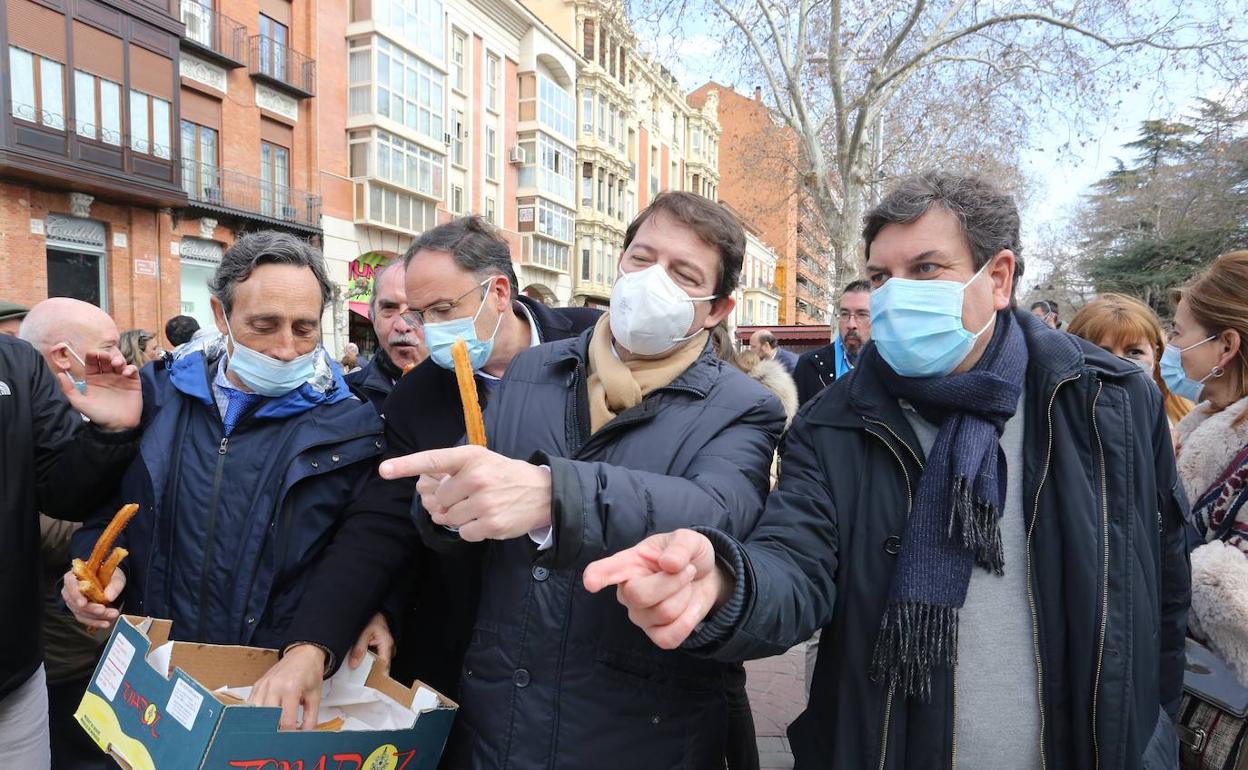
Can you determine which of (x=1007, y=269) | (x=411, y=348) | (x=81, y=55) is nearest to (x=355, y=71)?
(x=81, y=55)

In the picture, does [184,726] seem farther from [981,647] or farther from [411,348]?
[411,348]

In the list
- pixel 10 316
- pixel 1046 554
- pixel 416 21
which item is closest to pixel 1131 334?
pixel 1046 554

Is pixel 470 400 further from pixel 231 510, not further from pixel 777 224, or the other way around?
pixel 777 224

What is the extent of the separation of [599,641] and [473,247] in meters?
1.50

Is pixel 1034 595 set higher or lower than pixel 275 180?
lower

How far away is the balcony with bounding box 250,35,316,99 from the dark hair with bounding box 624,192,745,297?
22.4 meters

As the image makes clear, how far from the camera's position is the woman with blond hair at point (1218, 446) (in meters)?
2.08

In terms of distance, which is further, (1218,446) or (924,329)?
(1218,446)

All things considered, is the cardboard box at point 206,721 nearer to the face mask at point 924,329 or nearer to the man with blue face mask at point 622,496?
the man with blue face mask at point 622,496

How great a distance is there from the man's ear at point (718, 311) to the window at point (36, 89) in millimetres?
19013

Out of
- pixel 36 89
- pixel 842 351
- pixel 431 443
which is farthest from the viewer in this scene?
pixel 36 89

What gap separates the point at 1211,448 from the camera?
2432 millimetres

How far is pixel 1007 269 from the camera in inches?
73.9

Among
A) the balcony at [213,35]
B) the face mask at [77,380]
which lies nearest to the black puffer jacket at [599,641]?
the face mask at [77,380]
